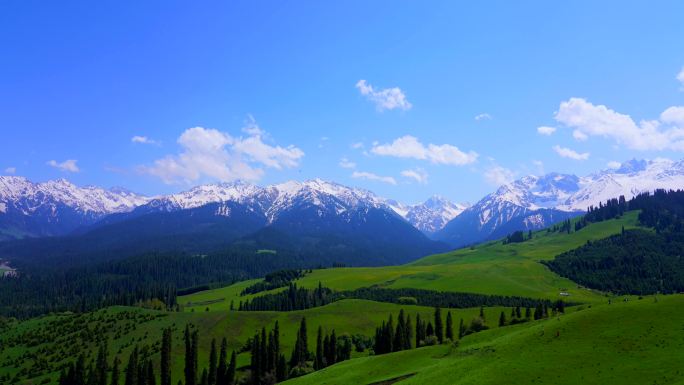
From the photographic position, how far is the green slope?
64250 millimetres

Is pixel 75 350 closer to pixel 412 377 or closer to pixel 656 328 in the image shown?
pixel 412 377

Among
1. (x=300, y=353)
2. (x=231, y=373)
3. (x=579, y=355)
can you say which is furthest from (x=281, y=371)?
(x=579, y=355)

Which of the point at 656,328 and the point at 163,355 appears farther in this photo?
the point at 163,355

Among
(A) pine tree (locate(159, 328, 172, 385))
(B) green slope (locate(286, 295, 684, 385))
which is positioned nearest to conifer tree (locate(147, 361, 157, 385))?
(A) pine tree (locate(159, 328, 172, 385))

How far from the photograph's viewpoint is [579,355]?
72.2 metres

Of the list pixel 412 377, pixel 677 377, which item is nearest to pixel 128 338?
pixel 412 377

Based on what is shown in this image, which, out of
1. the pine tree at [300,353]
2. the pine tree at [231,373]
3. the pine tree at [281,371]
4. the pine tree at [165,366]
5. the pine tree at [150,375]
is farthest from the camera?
the pine tree at [300,353]

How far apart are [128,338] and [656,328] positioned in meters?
177

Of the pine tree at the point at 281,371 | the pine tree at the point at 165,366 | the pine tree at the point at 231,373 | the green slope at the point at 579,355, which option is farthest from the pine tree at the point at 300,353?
the green slope at the point at 579,355

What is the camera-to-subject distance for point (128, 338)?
19450 centimetres

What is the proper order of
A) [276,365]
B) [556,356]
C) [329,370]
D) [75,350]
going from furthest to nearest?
1. [75,350]
2. [276,365]
3. [329,370]
4. [556,356]

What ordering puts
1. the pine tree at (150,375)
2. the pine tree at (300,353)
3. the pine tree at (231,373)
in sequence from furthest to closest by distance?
the pine tree at (300,353), the pine tree at (231,373), the pine tree at (150,375)

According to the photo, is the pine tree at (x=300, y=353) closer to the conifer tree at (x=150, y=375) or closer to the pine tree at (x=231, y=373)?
the pine tree at (x=231, y=373)

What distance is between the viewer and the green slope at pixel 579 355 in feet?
211
